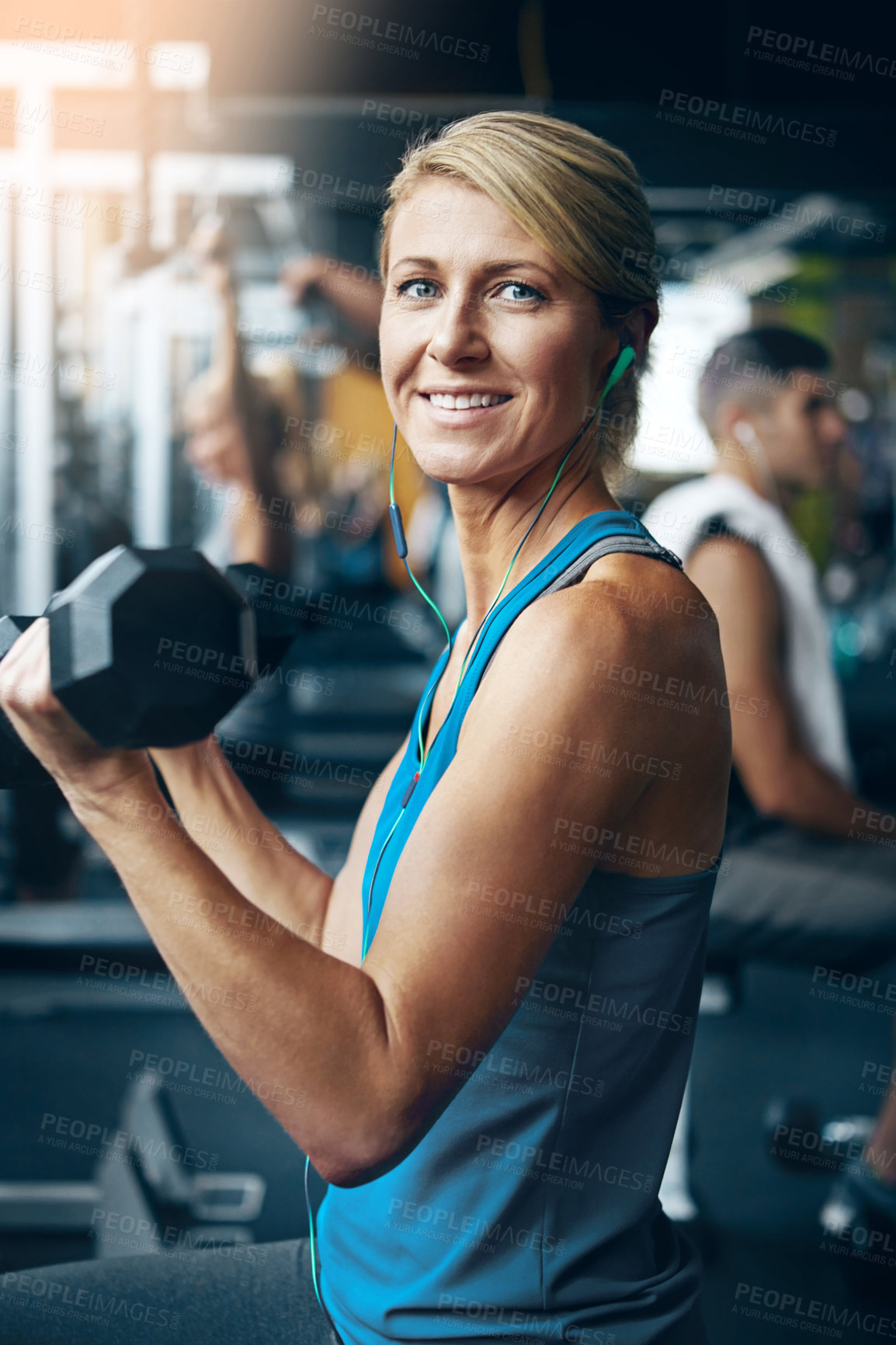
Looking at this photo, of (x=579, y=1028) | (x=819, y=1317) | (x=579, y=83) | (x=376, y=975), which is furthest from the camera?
(x=579, y=83)

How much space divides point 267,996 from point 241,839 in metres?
0.46

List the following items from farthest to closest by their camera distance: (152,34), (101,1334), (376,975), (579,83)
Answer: (579,83), (152,34), (101,1334), (376,975)

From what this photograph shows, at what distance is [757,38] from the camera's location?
3139 millimetres

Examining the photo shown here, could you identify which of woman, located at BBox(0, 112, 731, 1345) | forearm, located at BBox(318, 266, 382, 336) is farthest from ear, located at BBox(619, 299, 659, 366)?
forearm, located at BBox(318, 266, 382, 336)

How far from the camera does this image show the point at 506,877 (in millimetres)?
771

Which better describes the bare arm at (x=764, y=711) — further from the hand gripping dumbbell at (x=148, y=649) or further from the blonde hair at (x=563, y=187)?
the hand gripping dumbbell at (x=148, y=649)

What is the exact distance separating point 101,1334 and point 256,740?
3.73 metres

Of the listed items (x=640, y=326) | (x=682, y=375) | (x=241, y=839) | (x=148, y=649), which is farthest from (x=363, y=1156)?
(x=682, y=375)

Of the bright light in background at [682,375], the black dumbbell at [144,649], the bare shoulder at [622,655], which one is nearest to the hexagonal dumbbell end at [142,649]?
the black dumbbell at [144,649]

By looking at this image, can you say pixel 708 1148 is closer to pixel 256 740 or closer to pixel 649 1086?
pixel 649 1086

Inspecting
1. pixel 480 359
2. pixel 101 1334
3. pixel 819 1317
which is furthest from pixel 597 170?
pixel 819 1317

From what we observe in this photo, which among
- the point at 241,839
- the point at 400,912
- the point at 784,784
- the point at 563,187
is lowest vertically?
the point at 784,784

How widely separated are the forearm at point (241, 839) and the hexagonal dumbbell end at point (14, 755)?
153 mm

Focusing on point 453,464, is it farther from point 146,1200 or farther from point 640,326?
point 146,1200
